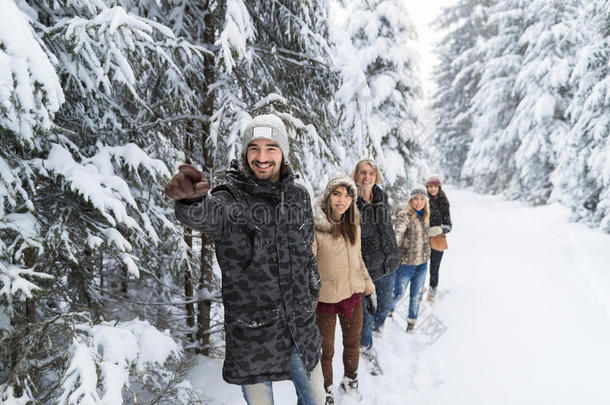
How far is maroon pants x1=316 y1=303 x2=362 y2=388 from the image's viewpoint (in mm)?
3039

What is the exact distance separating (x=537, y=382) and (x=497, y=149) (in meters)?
17.5

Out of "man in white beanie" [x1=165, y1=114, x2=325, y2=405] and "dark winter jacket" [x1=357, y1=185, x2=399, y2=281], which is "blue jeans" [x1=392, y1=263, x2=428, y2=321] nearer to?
"dark winter jacket" [x1=357, y1=185, x2=399, y2=281]

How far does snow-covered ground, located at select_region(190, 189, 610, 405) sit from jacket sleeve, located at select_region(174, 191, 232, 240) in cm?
214

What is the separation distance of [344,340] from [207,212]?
218 centimetres

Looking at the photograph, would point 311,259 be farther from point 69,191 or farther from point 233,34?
point 233,34

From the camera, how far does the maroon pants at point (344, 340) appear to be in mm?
3039

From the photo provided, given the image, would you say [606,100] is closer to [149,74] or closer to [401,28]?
[401,28]

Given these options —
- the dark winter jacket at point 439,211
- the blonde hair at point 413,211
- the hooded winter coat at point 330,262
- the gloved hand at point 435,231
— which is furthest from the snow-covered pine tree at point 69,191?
the dark winter jacket at point 439,211

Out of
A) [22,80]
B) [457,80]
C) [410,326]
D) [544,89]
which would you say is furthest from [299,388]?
[457,80]

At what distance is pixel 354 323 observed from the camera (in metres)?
3.23

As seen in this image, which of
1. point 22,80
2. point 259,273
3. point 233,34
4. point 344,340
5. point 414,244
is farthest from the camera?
point 414,244

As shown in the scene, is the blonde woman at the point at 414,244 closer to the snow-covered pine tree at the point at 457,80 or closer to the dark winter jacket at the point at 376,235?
the dark winter jacket at the point at 376,235

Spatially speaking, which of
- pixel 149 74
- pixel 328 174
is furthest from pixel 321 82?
pixel 149 74

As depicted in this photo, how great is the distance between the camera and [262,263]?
6.64ft
